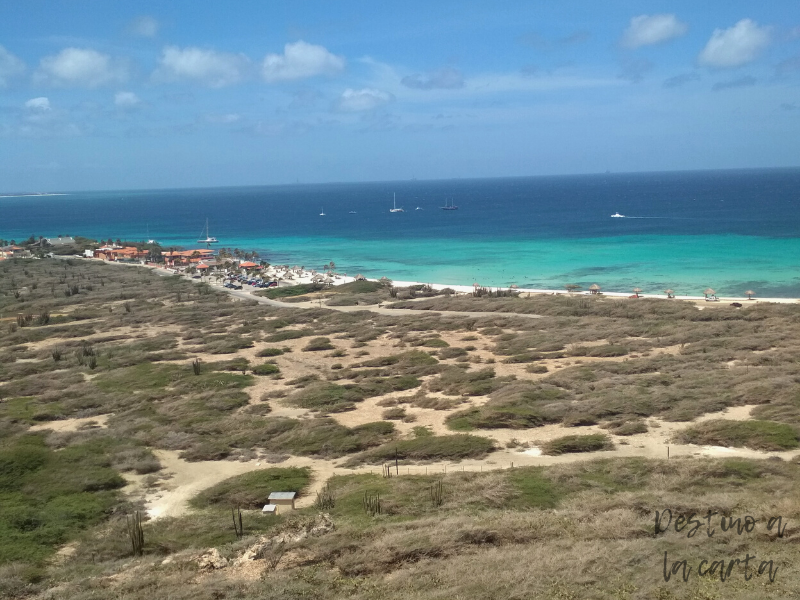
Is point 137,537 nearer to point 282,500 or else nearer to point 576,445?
point 282,500

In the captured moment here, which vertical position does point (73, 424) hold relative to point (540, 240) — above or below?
below

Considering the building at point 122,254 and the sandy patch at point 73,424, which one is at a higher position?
the building at point 122,254

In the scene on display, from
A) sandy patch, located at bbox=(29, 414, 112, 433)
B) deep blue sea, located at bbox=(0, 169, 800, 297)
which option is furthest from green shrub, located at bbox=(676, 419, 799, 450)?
deep blue sea, located at bbox=(0, 169, 800, 297)

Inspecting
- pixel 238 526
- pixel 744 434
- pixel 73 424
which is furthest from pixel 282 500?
pixel 744 434

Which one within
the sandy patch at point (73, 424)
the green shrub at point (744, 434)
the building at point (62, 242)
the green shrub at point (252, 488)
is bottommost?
the sandy patch at point (73, 424)

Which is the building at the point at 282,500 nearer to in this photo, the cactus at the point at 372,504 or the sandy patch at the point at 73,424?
the cactus at the point at 372,504

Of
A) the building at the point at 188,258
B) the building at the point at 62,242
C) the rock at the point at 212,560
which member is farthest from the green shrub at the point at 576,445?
the building at the point at 62,242
